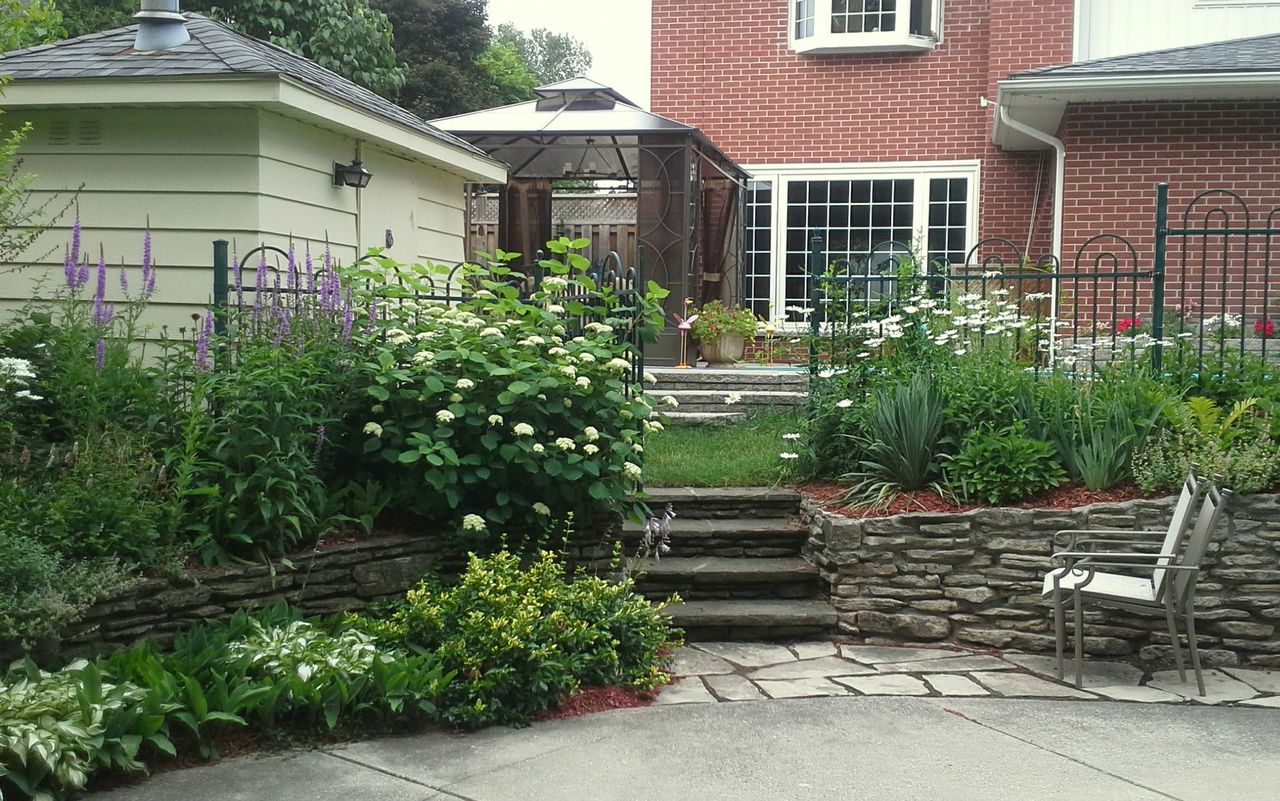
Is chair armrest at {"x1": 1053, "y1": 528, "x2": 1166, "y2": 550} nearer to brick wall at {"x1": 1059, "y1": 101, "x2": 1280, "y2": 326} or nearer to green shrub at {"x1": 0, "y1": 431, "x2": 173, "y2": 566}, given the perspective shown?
green shrub at {"x1": 0, "y1": 431, "x2": 173, "y2": 566}

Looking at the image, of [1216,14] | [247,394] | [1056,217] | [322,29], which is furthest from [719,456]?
[322,29]

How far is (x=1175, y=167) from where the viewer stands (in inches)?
400

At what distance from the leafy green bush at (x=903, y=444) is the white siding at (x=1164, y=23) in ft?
27.0

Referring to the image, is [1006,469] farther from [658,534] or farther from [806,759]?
[806,759]

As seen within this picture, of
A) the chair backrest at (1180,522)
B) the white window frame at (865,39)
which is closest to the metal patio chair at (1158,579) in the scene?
the chair backrest at (1180,522)

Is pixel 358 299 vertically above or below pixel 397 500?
above

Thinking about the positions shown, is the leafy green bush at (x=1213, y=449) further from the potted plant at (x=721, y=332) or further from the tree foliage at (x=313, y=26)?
the tree foliage at (x=313, y=26)

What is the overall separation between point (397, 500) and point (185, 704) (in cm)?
174

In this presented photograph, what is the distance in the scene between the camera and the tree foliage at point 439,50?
2641 cm

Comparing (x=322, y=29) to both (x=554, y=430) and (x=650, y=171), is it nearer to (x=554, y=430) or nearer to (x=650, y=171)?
(x=650, y=171)

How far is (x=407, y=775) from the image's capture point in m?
4.08

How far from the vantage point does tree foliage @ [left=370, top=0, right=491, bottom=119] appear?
2641 cm

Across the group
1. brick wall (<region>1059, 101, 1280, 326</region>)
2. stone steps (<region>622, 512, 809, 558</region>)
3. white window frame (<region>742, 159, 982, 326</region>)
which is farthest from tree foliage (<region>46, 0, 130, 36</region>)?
stone steps (<region>622, 512, 809, 558</region>)

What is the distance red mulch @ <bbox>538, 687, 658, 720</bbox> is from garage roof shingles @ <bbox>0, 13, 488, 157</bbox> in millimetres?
3719
